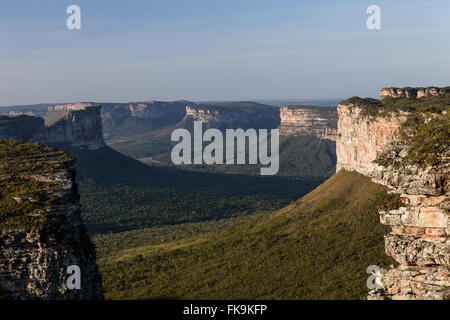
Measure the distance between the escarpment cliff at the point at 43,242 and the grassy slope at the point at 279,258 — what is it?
20.0 metres

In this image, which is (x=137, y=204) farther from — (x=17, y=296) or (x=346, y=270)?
(x=17, y=296)

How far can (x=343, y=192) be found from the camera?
180 ft

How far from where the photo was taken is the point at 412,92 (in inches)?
2466

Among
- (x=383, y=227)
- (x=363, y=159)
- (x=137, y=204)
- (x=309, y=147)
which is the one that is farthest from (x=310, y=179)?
(x=383, y=227)

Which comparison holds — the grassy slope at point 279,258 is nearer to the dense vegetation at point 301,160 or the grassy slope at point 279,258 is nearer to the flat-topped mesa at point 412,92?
the flat-topped mesa at point 412,92

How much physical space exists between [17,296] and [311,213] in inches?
1527

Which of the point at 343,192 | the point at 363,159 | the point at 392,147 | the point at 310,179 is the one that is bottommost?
the point at 310,179

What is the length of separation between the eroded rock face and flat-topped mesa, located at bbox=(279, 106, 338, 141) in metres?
98.3

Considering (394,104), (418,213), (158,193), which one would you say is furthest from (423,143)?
(158,193)

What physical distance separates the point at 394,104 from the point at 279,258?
72.3 feet

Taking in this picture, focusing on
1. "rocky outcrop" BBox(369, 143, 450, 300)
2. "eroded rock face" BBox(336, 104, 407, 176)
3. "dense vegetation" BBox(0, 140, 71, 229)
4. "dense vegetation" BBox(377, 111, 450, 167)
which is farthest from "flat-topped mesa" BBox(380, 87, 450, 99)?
"dense vegetation" BBox(0, 140, 71, 229)

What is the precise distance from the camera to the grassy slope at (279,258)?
39.4 m

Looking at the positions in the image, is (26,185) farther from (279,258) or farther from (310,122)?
(310,122)
